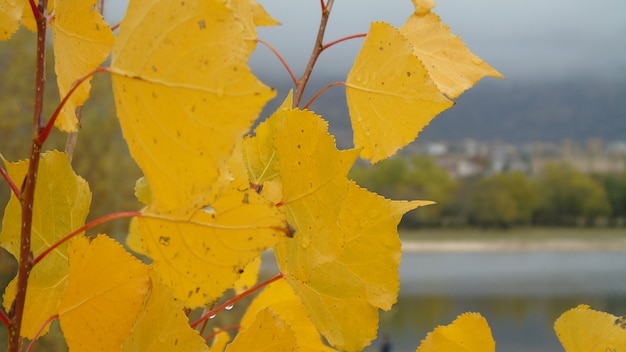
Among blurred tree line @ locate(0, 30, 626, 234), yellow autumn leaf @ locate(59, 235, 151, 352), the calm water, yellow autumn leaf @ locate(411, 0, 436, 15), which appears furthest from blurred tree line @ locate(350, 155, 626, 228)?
yellow autumn leaf @ locate(59, 235, 151, 352)

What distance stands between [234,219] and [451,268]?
63.3 ft

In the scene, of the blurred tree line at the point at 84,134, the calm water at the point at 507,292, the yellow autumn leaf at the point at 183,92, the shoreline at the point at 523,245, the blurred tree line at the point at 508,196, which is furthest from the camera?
the shoreline at the point at 523,245

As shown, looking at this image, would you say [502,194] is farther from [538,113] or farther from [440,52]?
[440,52]

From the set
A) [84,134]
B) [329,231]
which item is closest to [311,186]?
[329,231]

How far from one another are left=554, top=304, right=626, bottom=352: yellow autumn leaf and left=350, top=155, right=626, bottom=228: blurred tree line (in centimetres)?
1636

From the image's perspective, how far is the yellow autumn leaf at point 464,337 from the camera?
214mm

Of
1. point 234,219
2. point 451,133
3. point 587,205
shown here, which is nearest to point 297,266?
point 234,219

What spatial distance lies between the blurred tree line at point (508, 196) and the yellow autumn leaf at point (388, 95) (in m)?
16.3

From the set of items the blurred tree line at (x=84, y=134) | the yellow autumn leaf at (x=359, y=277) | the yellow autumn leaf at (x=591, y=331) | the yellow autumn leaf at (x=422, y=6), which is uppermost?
the yellow autumn leaf at (x=422, y=6)

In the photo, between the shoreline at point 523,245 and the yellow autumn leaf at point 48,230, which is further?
the shoreline at point 523,245

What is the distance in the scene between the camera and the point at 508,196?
1755cm

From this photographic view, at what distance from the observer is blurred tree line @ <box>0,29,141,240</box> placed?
4.86 m

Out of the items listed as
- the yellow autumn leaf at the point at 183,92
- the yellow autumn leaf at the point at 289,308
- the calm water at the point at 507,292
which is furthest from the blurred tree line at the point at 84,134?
the calm water at the point at 507,292

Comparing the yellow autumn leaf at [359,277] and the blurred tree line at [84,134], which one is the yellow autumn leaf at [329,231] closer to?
the yellow autumn leaf at [359,277]
